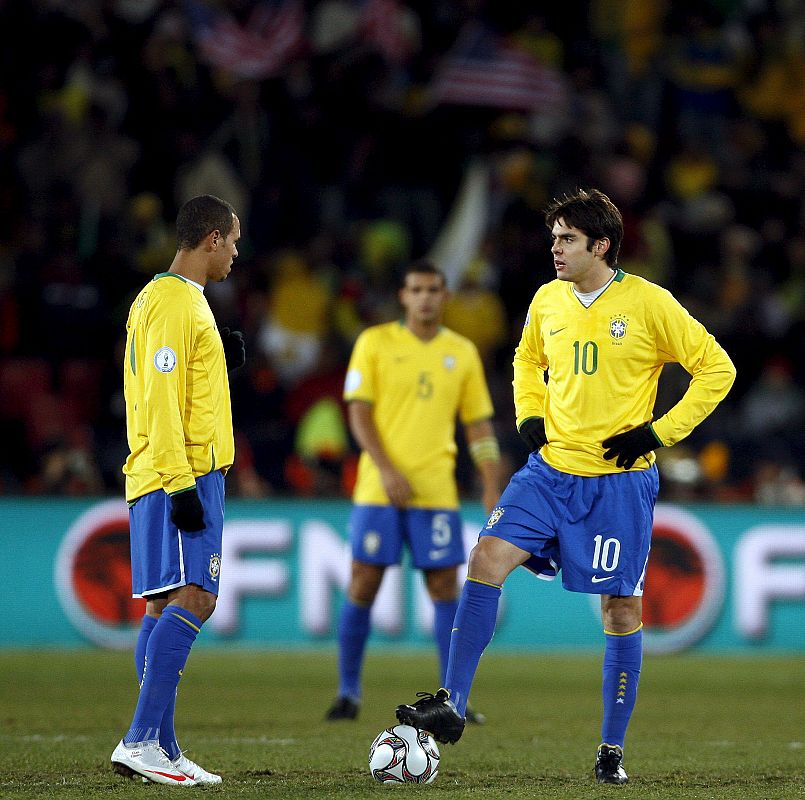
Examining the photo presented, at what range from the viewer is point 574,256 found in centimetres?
571

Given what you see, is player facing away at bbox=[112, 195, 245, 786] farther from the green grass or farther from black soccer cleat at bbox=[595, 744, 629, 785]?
black soccer cleat at bbox=[595, 744, 629, 785]

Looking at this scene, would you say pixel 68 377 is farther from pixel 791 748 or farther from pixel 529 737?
pixel 791 748

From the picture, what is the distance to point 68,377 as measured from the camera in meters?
12.5

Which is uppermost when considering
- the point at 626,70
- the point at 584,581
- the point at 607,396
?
the point at 626,70

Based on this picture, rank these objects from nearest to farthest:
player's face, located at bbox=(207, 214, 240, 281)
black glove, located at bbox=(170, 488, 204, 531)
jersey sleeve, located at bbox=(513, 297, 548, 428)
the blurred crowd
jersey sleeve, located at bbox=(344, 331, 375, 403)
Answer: black glove, located at bbox=(170, 488, 204, 531)
player's face, located at bbox=(207, 214, 240, 281)
jersey sleeve, located at bbox=(513, 297, 548, 428)
jersey sleeve, located at bbox=(344, 331, 375, 403)
the blurred crowd

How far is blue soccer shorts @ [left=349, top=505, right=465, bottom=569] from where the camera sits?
8047 mm

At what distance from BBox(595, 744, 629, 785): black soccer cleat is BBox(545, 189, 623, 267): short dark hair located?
184 cm

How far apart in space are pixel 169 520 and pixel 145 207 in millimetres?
8868

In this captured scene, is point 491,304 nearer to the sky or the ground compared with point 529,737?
nearer to the sky

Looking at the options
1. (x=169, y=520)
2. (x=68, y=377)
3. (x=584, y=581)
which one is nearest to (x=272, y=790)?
(x=169, y=520)

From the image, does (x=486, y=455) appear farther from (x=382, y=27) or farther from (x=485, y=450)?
(x=382, y=27)

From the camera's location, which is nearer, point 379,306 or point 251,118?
point 379,306

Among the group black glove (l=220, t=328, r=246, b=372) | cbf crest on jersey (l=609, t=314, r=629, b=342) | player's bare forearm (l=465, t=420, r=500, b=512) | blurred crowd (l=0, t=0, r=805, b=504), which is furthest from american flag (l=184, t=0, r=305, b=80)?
cbf crest on jersey (l=609, t=314, r=629, b=342)

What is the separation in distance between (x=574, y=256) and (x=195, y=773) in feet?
7.74
